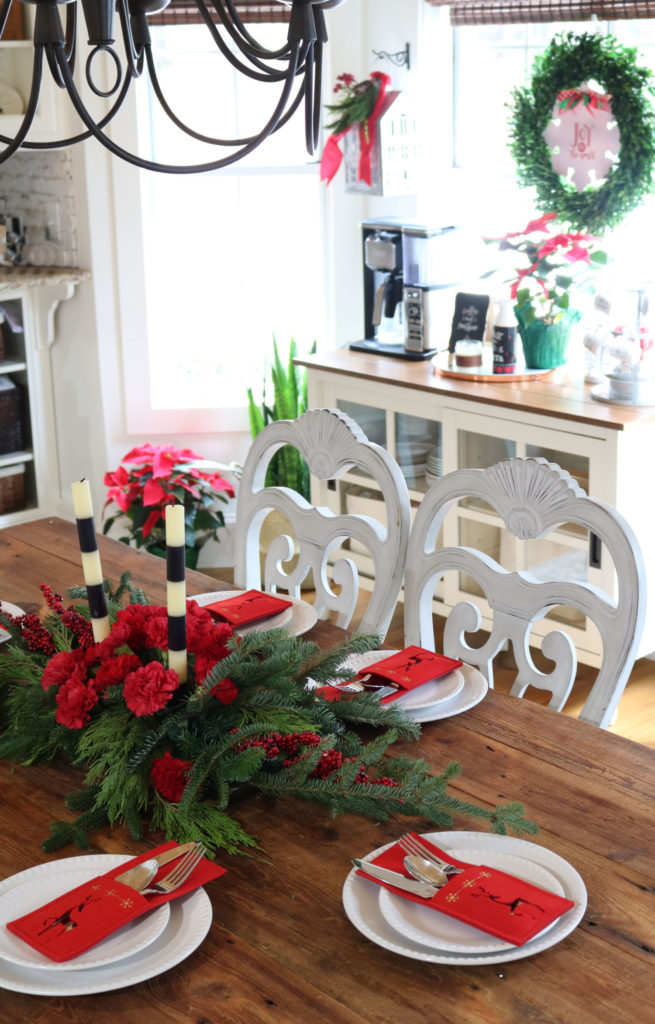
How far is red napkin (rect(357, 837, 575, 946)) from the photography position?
107 centimetres

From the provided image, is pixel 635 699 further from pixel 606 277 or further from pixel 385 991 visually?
pixel 385 991

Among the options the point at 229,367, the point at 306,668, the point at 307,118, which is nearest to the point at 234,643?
the point at 306,668

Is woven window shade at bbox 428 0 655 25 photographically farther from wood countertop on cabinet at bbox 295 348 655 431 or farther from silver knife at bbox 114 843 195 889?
silver knife at bbox 114 843 195 889

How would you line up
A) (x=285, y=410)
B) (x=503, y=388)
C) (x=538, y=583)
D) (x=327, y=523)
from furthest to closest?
(x=285, y=410) < (x=503, y=388) < (x=327, y=523) < (x=538, y=583)

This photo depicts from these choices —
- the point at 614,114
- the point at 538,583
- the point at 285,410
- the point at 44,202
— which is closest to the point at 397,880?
the point at 538,583

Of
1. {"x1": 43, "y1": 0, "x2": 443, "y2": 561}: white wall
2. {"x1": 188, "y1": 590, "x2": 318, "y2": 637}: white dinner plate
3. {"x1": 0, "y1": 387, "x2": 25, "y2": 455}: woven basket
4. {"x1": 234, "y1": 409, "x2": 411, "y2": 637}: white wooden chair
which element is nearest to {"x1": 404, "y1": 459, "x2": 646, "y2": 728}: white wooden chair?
{"x1": 234, "y1": 409, "x2": 411, "y2": 637}: white wooden chair

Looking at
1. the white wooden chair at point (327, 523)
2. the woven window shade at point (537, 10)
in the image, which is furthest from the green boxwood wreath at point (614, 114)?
the white wooden chair at point (327, 523)

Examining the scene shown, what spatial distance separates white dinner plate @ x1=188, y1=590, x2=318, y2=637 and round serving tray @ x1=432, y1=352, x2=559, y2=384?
1.25m

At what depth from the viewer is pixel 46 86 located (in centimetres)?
357

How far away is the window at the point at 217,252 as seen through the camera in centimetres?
362

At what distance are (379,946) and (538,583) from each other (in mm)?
730

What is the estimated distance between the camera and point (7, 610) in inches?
73.8

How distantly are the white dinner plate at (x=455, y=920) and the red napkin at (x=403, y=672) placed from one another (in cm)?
37

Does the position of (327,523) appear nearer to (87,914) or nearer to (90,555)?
(90,555)
